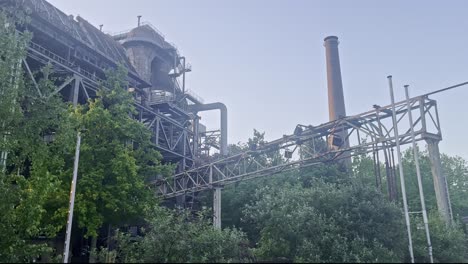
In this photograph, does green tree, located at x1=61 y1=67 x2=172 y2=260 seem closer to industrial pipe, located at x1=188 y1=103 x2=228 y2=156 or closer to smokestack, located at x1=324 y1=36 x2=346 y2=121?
smokestack, located at x1=324 y1=36 x2=346 y2=121

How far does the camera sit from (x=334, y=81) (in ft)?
127

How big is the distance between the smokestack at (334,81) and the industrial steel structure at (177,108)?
0.30ft

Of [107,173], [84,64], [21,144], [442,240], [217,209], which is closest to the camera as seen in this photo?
[21,144]

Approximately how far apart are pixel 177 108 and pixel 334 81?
47.5 ft

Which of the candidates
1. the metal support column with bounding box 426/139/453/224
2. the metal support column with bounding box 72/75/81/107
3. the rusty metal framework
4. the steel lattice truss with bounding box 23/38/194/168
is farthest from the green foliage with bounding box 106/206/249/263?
the metal support column with bounding box 72/75/81/107

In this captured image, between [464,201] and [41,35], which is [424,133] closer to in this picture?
[41,35]

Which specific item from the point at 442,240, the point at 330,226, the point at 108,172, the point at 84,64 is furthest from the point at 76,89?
the point at 442,240

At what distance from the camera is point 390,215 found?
1572cm

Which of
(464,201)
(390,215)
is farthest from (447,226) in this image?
(464,201)

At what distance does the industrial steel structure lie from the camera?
18.6 m

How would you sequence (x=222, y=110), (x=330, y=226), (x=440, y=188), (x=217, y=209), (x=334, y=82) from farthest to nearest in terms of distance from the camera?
(x=222, y=110) < (x=334, y=82) < (x=217, y=209) < (x=440, y=188) < (x=330, y=226)

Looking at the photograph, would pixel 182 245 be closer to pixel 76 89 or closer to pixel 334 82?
pixel 76 89

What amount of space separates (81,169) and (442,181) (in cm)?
1554

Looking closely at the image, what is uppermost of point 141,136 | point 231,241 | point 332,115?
point 332,115
